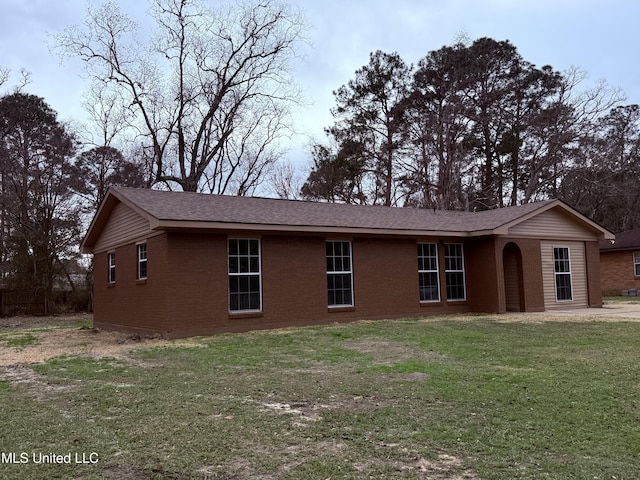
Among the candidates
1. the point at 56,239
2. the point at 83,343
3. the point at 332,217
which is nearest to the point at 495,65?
the point at 332,217

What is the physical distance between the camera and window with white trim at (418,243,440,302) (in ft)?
57.6

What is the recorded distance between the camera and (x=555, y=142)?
33.4m

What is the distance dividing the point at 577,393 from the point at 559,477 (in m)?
2.70

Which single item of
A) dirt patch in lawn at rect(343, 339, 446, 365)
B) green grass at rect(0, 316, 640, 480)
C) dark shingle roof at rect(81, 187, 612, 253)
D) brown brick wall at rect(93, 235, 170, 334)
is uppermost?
dark shingle roof at rect(81, 187, 612, 253)

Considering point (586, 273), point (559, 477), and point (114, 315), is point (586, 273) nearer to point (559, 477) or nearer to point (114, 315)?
point (114, 315)

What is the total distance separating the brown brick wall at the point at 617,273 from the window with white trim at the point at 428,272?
16987mm

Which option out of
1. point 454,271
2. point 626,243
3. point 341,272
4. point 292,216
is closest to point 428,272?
point 454,271

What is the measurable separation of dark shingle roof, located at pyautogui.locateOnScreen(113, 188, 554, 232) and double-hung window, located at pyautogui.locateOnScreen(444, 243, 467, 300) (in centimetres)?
78

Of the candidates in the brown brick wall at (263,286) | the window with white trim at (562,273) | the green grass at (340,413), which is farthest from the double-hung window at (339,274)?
the window with white trim at (562,273)

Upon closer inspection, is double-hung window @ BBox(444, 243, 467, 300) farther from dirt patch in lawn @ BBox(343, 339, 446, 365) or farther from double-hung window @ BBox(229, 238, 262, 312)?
dirt patch in lawn @ BBox(343, 339, 446, 365)

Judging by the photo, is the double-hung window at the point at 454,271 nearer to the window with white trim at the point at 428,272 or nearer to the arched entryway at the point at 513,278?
the window with white trim at the point at 428,272

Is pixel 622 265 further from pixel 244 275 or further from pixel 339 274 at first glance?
pixel 244 275

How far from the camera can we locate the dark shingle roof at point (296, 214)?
13.7 m

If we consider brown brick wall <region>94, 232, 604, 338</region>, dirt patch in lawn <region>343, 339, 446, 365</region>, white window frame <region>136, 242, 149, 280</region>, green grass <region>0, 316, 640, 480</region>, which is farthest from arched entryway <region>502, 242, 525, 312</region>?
white window frame <region>136, 242, 149, 280</region>
